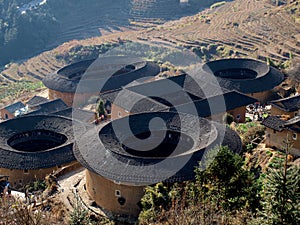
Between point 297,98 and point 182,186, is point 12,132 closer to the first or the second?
point 182,186

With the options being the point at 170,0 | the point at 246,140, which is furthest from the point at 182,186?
the point at 170,0

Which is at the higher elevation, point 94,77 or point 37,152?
point 37,152

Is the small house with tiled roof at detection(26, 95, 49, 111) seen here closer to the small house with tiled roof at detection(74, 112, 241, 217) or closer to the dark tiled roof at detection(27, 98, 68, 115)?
the dark tiled roof at detection(27, 98, 68, 115)

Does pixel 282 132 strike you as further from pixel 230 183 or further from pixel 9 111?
pixel 9 111

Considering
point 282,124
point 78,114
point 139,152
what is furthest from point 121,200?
point 78,114

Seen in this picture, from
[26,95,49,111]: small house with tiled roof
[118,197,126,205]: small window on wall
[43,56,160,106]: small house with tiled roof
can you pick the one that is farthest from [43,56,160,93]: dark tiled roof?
[118,197,126,205]: small window on wall

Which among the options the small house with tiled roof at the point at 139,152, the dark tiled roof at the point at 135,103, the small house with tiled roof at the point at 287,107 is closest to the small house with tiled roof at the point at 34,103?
the dark tiled roof at the point at 135,103

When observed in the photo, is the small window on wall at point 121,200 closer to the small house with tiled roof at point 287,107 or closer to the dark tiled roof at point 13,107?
the small house with tiled roof at point 287,107
